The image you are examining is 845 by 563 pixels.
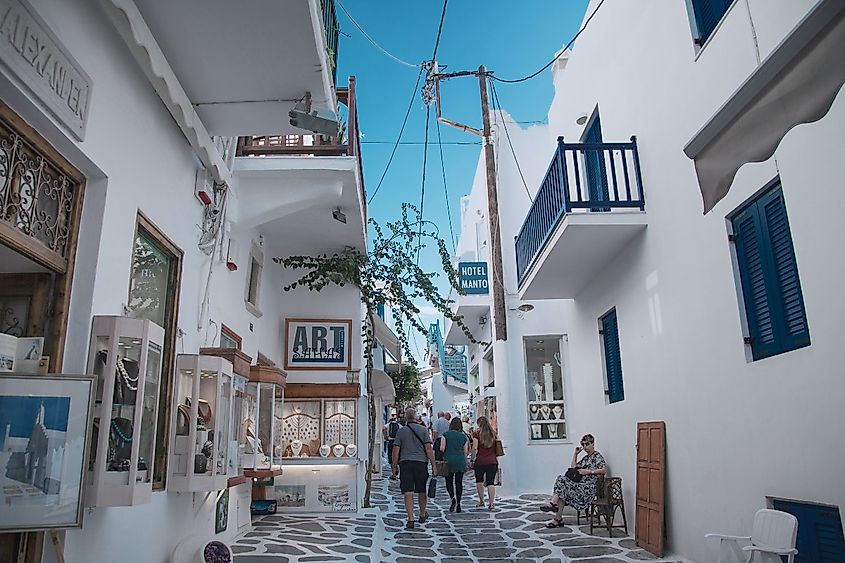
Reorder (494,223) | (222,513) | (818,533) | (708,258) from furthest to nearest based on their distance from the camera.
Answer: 1. (494,223)
2. (222,513)
3. (708,258)
4. (818,533)

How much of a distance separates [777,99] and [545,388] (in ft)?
35.9

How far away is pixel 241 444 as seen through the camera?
6.73 meters

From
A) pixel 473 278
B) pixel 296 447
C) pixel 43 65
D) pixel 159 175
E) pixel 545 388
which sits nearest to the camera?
pixel 43 65

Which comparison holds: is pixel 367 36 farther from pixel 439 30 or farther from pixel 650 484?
pixel 650 484

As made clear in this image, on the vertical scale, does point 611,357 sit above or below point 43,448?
above

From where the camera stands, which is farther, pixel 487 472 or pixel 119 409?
pixel 487 472

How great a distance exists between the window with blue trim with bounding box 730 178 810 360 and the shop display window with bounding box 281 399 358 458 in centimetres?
640

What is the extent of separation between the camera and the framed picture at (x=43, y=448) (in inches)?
124

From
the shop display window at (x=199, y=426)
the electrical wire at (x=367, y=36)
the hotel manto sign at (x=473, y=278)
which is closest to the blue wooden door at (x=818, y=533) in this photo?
the shop display window at (x=199, y=426)

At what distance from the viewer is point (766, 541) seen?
471 cm

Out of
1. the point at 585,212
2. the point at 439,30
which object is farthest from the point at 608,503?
A: the point at 439,30

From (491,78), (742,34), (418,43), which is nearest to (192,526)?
(742,34)

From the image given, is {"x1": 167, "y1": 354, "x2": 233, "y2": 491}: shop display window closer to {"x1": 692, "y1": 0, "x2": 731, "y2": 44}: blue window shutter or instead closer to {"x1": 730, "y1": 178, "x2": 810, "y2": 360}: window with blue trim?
{"x1": 730, "y1": 178, "x2": 810, "y2": 360}: window with blue trim

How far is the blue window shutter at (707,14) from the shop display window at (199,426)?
560 cm
